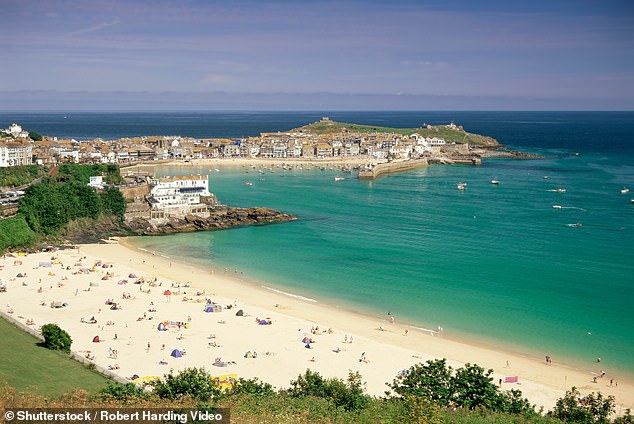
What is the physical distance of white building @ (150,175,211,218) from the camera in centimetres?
4825

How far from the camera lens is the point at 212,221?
4800 cm

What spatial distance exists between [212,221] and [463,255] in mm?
19285

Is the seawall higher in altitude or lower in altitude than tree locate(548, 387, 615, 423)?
higher

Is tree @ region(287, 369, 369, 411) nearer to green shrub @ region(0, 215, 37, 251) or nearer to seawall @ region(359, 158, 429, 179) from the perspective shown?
green shrub @ region(0, 215, 37, 251)

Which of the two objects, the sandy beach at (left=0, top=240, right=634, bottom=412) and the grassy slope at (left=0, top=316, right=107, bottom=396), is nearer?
the grassy slope at (left=0, top=316, right=107, bottom=396)

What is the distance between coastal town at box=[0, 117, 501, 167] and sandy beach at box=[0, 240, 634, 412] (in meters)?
44.7

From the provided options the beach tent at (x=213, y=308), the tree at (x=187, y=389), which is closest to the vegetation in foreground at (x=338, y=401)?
the tree at (x=187, y=389)

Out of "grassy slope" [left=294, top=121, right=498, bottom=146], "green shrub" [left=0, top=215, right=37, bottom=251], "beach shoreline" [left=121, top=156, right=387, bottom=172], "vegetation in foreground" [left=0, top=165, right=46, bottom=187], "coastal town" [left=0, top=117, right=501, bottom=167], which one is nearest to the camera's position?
"green shrub" [left=0, top=215, right=37, bottom=251]

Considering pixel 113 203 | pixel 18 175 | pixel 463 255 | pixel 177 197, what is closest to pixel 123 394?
pixel 463 255

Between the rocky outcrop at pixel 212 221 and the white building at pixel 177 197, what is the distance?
34.1 inches

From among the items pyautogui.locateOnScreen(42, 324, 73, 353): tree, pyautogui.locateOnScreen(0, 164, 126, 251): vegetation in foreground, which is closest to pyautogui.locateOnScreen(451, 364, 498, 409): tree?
pyautogui.locateOnScreen(42, 324, 73, 353): tree

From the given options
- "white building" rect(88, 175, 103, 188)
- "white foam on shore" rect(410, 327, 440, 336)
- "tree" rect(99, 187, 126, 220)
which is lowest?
"white foam on shore" rect(410, 327, 440, 336)

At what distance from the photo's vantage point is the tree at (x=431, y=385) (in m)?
16.8

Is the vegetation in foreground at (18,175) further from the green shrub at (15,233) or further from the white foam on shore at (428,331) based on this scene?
the white foam on shore at (428,331)
